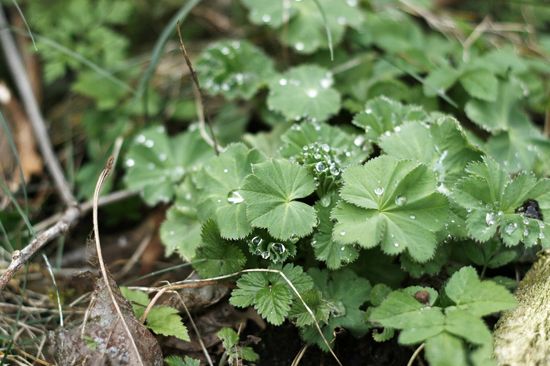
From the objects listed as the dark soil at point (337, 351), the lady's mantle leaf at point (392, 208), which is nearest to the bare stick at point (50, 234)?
the dark soil at point (337, 351)

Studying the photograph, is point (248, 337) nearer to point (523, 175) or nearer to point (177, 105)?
point (523, 175)

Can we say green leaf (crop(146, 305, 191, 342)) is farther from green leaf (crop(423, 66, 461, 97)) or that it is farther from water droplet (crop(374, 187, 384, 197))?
green leaf (crop(423, 66, 461, 97))

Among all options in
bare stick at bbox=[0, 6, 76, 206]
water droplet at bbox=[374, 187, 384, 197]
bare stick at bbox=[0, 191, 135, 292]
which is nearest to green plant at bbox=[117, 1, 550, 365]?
water droplet at bbox=[374, 187, 384, 197]

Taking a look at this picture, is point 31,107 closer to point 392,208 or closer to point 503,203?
point 392,208

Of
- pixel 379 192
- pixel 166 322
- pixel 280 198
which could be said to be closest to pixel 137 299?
pixel 166 322

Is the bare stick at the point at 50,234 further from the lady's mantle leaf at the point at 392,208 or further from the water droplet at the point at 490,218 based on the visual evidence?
the water droplet at the point at 490,218
